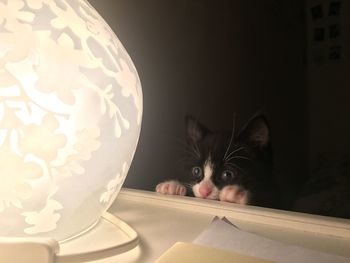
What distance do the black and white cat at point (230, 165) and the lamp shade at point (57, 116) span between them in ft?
0.89

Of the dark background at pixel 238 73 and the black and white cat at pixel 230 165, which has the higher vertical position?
the dark background at pixel 238 73

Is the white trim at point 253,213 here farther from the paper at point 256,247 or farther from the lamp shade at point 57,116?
the lamp shade at point 57,116

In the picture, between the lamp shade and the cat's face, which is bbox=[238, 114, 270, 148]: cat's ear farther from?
the lamp shade

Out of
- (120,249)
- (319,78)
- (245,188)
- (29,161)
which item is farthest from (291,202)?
(29,161)

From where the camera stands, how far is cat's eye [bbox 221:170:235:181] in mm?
717

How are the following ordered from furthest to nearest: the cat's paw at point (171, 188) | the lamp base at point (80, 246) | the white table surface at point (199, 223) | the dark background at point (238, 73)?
1. the cat's paw at point (171, 188)
2. the dark background at point (238, 73)
3. the white table surface at point (199, 223)
4. the lamp base at point (80, 246)

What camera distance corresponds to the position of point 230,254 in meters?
0.42

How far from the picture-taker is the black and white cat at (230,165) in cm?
67

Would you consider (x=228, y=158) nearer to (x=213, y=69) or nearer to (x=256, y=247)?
(x=213, y=69)

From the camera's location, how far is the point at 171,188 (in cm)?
73

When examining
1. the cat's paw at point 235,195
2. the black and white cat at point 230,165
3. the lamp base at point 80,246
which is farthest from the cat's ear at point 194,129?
the lamp base at point 80,246

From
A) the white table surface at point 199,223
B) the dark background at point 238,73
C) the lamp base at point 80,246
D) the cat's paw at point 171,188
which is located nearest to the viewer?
the lamp base at point 80,246

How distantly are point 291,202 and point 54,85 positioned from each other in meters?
0.43

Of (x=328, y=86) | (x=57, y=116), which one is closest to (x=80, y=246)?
(x=57, y=116)
